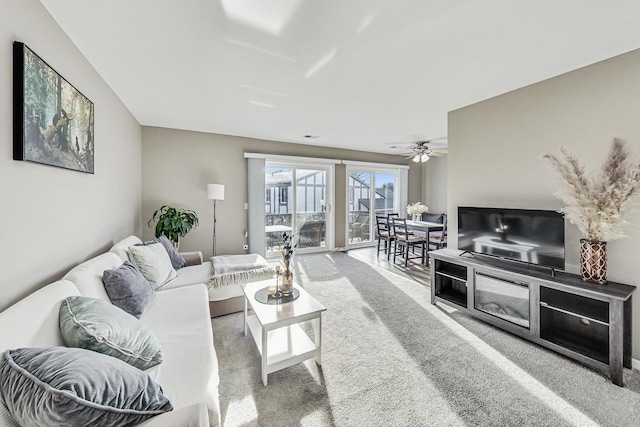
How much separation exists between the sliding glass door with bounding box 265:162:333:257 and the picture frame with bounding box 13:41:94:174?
11.0 feet

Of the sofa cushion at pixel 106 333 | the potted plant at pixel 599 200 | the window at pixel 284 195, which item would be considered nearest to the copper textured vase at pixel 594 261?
the potted plant at pixel 599 200

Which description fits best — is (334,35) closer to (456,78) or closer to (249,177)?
(456,78)

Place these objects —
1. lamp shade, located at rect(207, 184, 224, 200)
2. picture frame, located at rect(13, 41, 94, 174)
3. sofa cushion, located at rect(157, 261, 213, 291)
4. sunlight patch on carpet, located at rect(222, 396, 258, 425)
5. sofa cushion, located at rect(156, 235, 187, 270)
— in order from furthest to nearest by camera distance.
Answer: lamp shade, located at rect(207, 184, 224, 200), sofa cushion, located at rect(156, 235, 187, 270), sofa cushion, located at rect(157, 261, 213, 291), sunlight patch on carpet, located at rect(222, 396, 258, 425), picture frame, located at rect(13, 41, 94, 174)

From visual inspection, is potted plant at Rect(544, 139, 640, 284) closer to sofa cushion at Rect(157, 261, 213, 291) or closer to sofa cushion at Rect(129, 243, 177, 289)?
sofa cushion at Rect(157, 261, 213, 291)

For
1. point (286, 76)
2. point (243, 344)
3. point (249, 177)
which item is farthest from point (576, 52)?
point (249, 177)

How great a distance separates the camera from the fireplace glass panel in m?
2.32

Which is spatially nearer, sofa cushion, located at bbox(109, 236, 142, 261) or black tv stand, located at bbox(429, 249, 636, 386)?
black tv stand, located at bbox(429, 249, 636, 386)

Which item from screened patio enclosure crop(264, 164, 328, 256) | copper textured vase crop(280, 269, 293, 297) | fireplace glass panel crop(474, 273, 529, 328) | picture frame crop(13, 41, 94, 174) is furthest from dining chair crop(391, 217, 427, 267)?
picture frame crop(13, 41, 94, 174)

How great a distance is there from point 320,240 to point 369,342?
3716 mm

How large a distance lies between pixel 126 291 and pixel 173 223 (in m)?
2.08

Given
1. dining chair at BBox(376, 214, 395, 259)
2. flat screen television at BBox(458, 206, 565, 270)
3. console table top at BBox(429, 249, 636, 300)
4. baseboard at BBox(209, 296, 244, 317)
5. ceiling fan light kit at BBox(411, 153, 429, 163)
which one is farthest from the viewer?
dining chair at BBox(376, 214, 395, 259)

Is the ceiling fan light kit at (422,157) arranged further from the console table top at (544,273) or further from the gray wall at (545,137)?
the console table top at (544,273)

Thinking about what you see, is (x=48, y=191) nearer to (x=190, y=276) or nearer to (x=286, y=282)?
(x=190, y=276)

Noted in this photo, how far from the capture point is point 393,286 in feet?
12.1
